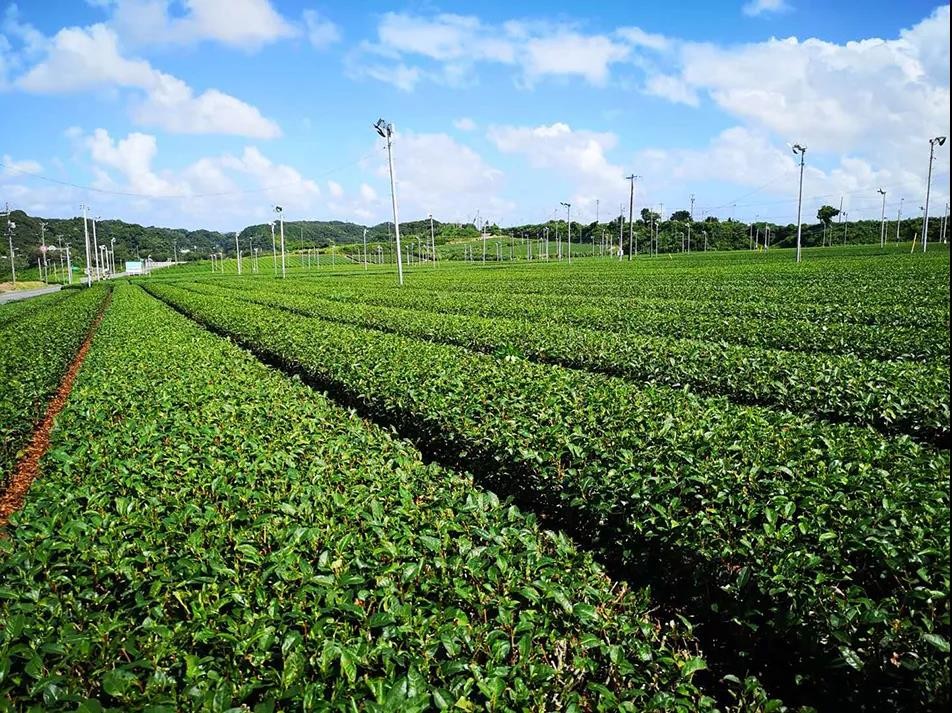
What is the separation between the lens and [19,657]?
271cm

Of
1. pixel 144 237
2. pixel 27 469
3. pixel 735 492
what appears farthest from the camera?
pixel 144 237

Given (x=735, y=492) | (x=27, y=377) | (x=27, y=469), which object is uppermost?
(x=735, y=492)

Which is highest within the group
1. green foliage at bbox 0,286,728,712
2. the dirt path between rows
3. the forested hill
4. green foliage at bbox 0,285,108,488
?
the forested hill

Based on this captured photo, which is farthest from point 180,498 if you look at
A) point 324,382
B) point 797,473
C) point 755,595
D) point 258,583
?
point 324,382

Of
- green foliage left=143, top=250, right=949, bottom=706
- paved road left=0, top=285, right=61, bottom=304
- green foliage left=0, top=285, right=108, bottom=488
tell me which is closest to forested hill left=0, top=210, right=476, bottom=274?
paved road left=0, top=285, right=61, bottom=304

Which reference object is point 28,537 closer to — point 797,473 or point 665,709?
point 665,709

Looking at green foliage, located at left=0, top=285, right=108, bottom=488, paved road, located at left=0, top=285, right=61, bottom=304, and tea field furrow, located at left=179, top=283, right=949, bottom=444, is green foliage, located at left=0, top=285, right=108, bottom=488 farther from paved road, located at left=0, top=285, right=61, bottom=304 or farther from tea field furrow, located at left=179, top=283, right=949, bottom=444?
paved road, located at left=0, top=285, right=61, bottom=304

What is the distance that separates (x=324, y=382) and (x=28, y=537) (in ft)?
24.3

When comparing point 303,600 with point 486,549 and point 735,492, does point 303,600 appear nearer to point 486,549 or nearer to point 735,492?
point 486,549

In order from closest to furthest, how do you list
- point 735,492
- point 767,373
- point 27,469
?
point 735,492
point 767,373
point 27,469

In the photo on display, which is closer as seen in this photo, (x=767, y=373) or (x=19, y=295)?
(x=767, y=373)

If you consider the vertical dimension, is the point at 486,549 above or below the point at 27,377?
above

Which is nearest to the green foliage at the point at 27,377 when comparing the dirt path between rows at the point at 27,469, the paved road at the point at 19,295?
the dirt path between rows at the point at 27,469

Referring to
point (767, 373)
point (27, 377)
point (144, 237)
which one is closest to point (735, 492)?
point (767, 373)
